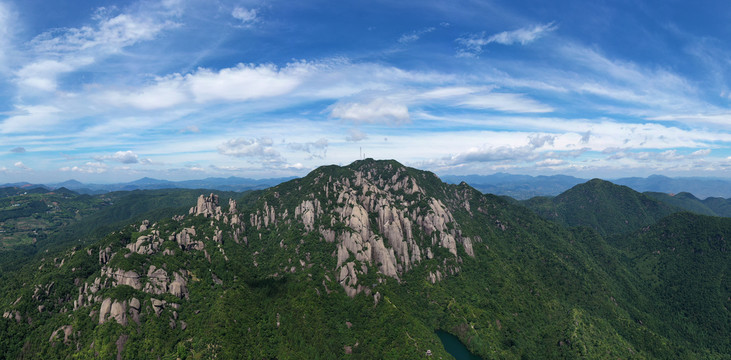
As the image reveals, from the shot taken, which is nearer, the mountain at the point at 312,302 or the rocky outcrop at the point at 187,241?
the mountain at the point at 312,302

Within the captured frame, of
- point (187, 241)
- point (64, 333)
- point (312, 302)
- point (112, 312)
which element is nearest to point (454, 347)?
point (312, 302)

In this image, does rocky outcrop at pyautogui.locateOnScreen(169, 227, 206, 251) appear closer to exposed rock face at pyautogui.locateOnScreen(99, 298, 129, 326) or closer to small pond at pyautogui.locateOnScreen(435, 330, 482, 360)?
exposed rock face at pyautogui.locateOnScreen(99, 298, 129, 326)

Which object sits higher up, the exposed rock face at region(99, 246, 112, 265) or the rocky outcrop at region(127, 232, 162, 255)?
the rocky outcrop at region(127, 232, 162, 255)

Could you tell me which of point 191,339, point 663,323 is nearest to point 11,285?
point 191,339

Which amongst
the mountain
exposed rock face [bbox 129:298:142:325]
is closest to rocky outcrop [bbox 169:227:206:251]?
the mountain

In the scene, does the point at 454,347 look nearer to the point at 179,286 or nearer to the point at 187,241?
the point at 179,286

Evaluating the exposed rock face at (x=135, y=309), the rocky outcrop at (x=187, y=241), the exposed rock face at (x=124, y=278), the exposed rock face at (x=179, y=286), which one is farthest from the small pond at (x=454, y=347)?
the exposed rock face at (x=124, y=278)

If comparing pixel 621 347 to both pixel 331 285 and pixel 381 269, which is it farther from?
pixel 331 285

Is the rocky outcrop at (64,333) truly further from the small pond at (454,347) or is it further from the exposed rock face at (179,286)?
the small pond at (454,347)
